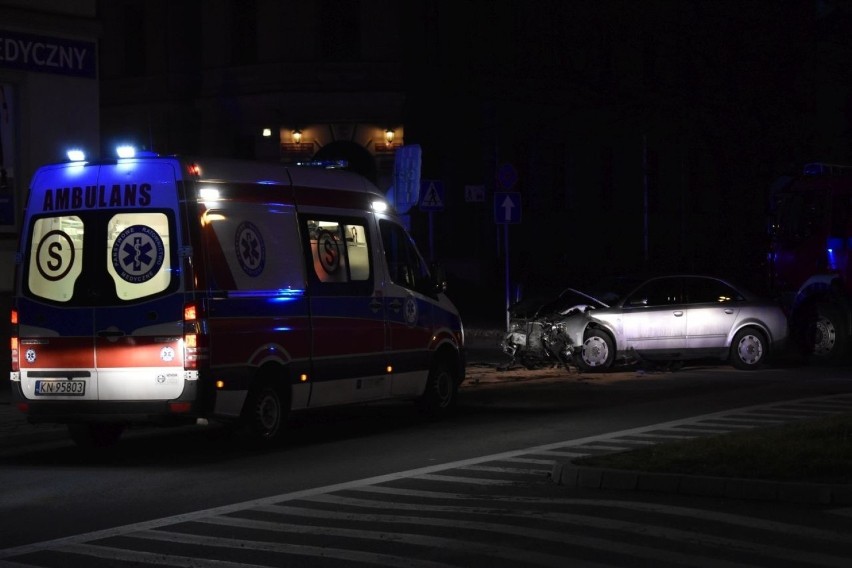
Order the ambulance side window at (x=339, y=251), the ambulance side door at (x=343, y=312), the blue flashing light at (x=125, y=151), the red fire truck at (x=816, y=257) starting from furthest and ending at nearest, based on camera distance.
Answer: the red fire truck at (x=816, y=257) < the ambulance side window at (x=339, y=251) < the ambulance side door at (x=343, y=312) < the blue flashing light at (x=125, y=151)

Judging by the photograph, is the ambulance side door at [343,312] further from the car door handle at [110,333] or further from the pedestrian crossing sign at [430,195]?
the pedestrian crossing sign at [430,195]

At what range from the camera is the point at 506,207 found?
26000mm

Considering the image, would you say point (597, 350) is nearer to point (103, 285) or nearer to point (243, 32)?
point (103, 285)

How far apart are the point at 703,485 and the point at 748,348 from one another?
12892mm

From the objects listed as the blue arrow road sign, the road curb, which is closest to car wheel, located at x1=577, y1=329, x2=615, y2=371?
the blue arrow road sign

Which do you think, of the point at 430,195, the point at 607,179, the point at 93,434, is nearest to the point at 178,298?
the point at 93,434

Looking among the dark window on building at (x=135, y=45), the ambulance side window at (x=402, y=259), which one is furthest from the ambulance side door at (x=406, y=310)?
the dark window on building at (x=135, y=45)

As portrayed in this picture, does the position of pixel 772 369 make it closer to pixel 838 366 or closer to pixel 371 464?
pixel 838 366

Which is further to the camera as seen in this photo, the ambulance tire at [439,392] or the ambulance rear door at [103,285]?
the ambulance tire at [439,392]

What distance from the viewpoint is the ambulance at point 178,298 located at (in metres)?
13.7

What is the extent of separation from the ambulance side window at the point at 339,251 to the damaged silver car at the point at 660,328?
713 cm

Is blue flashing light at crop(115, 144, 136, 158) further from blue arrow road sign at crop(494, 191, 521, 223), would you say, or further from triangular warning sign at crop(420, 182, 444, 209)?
blue arrow road sign at crop(494, 191, 521, 223)

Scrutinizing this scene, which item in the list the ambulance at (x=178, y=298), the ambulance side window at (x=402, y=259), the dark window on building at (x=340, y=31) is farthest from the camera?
the dark window on building at (x=340, y=31)

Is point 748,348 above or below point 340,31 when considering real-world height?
below
